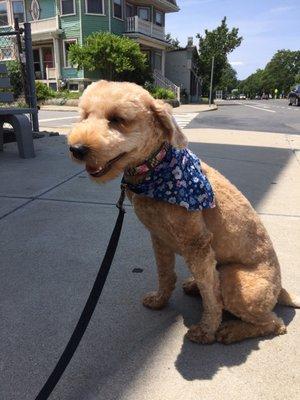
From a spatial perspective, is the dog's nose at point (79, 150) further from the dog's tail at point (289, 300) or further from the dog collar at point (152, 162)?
the dog's tail at point (289, 300)

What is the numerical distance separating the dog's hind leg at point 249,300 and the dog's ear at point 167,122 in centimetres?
81

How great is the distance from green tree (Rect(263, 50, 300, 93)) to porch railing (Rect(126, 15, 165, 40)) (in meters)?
83.2

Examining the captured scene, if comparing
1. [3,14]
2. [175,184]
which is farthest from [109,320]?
[3,14]

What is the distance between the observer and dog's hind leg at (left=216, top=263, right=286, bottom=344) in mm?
2104

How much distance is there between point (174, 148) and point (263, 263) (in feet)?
2.79

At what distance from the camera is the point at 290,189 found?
5324 mm

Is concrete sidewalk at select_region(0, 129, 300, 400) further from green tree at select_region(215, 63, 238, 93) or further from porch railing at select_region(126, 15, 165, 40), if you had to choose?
green tree at select_region(215, 63, 238, 93)

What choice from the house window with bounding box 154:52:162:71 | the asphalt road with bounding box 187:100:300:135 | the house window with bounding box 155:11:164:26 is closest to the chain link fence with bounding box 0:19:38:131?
the asphalt road with bounding box 187:100:300:135

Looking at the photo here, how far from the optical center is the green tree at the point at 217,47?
4003 centimetres

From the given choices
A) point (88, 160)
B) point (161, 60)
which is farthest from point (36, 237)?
point (161, 60)

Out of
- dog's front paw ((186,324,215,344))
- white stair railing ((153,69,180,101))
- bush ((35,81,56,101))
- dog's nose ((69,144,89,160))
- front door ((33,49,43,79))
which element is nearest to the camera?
dog's nose ((69,144,89,160))

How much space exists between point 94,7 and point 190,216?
28.1 metres

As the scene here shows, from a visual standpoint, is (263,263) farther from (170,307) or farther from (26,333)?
(26,333)

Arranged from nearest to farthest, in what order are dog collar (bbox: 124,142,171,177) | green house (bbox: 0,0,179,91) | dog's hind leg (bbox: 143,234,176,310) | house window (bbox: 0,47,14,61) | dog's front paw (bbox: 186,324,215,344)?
1. dog collar (bbox: 124,142,171,177)
2. dog's front paw (bbox: 186,324,215,344)
3. dog's hind leg (bbox: 143,234,176,310)
4. house window (bbox: 0,47,14,61)
5. green house (bbox: 0,0,179,91)
